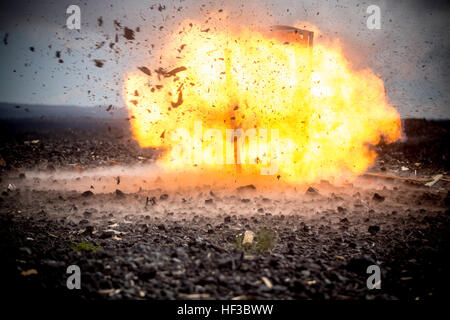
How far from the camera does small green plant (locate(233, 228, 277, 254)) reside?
13.3 feet

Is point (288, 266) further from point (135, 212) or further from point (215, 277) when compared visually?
point (135, 212)

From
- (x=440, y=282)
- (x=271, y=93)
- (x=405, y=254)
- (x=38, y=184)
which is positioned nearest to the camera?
(x=440, y=282)

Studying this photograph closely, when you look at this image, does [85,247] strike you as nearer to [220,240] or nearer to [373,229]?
[220,240]

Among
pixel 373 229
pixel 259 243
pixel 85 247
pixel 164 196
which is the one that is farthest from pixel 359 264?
pixel 164 196

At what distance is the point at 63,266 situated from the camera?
3438 millimetres

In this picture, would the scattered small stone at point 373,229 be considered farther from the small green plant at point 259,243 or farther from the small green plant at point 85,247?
the small green plant at point 85,247

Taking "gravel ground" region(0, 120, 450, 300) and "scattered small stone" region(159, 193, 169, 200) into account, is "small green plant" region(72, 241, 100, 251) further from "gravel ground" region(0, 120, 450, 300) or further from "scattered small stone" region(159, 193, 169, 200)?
"scattered small stone" region(159, 193, 169, 200)

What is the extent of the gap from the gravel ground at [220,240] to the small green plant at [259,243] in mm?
36

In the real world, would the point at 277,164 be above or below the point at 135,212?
above

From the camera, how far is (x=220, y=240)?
442 centimetres

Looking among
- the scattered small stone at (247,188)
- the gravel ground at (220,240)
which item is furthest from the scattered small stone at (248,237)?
the scattered small stone at (247,188)

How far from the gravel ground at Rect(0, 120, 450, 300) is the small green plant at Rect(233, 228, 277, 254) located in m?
0.04
